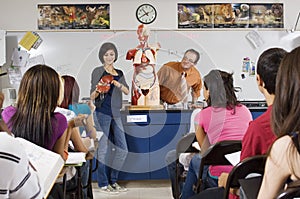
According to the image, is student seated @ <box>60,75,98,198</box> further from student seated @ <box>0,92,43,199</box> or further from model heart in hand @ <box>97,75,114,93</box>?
student seated @ <box>0,92,43,199</box>

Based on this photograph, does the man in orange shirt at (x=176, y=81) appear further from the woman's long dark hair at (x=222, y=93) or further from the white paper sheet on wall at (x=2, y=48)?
the white paper sheet on wall at (x=2, y=48)

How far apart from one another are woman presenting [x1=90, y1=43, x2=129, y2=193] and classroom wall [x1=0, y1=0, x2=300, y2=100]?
0.82 m

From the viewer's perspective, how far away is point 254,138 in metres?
1.76

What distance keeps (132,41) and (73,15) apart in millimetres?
750

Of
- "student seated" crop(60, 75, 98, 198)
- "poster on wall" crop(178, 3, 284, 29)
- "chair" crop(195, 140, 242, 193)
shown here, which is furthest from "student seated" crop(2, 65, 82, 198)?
"poster on wall" crop(178, 3, 284, 29)

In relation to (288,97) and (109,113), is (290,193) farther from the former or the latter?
(109,113)

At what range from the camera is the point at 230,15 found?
196 inches

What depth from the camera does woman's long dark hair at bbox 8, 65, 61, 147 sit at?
85.7 inches

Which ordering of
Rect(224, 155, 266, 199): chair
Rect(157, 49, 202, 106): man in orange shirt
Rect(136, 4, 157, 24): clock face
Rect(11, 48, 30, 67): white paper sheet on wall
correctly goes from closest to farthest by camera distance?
Rect(224, 155, 266, 199): chair
Rect(157, 49, 202, 106): man in orange shirt
Rect(11, 48, 30, 67): white paper sheet on wall
Rect(136, 4, 157, 24): clock face

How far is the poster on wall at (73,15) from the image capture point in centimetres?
492

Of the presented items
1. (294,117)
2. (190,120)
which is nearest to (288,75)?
(294,117)

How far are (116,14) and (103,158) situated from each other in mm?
1793

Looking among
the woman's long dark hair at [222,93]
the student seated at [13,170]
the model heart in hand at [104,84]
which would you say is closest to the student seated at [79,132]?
the model heart in hand at [104,84]

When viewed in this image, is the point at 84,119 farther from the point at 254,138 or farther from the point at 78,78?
the point at 78,78
